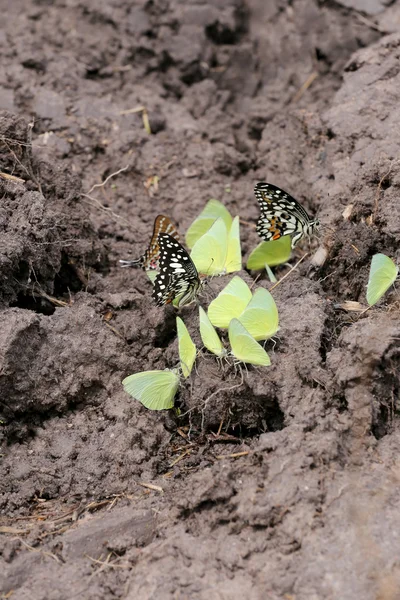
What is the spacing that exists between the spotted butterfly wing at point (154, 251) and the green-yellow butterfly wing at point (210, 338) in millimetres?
921

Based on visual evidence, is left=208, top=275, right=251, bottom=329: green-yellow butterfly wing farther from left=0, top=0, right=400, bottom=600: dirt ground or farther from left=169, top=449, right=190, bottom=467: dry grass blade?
left=169, top=449, right=190, bottom=467: dry grass blade

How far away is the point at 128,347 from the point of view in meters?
4.24

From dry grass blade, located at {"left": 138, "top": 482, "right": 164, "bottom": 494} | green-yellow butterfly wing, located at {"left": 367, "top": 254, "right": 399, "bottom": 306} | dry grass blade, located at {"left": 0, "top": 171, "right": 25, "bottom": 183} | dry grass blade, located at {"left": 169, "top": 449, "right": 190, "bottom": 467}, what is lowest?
dry grass blade, located at {"left": 169, "top": 449, "right": 190, "bottom": 467}

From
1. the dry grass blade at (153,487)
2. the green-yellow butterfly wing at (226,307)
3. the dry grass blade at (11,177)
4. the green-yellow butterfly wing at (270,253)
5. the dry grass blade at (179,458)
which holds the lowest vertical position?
the dry grass blade at (179,458)

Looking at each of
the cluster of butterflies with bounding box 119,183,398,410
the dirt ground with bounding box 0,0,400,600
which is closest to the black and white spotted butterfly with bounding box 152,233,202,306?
the cluster of butterflies with bounding box 119,183,398,410

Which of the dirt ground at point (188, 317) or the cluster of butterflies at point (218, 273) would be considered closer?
the dirt ground at point (188, 317)

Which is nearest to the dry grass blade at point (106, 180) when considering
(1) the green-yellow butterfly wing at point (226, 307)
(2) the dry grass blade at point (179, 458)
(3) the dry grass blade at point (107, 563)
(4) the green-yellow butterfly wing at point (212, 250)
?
(4) the green-yellow butterfly wing at point (212, 250)

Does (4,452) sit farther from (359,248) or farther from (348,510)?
(359,248)

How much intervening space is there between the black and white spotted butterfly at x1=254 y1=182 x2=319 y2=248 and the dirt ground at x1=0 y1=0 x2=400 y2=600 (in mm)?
136

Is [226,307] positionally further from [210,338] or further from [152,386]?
[152,386]

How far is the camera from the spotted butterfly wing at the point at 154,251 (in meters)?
4.74

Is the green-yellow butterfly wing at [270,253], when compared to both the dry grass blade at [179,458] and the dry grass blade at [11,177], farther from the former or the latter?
the dry grass blade at [11,177]

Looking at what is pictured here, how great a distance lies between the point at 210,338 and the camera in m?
3.86

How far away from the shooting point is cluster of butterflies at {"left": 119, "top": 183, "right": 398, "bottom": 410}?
3740mm
